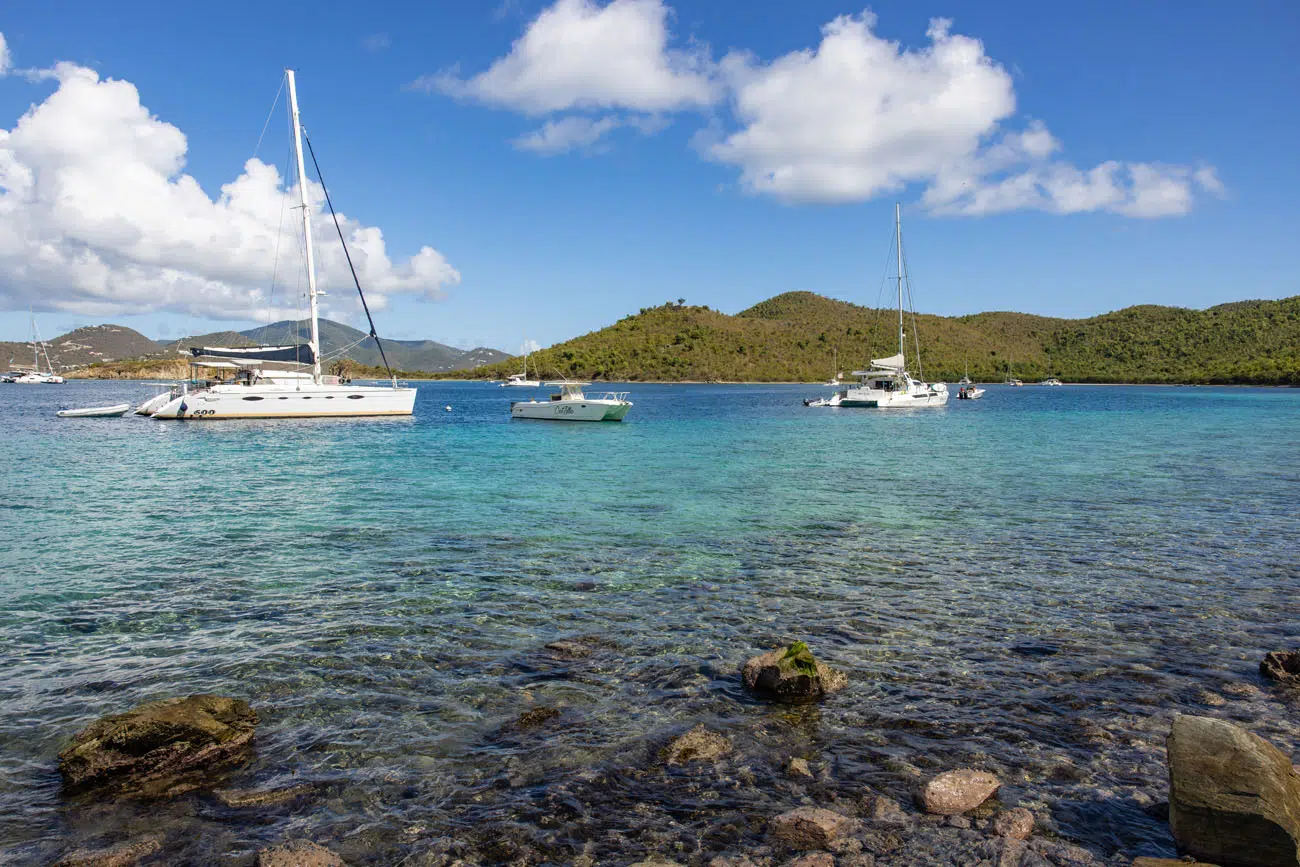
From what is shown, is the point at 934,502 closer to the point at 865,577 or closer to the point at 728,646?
the point at 865,577

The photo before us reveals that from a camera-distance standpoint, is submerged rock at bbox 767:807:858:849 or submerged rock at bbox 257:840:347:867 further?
submerged rock at bbox 767:807:858:849

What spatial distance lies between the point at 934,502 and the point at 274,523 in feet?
58.8

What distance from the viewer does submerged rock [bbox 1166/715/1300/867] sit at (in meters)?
4.88

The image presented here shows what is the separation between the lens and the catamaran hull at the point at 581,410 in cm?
5672

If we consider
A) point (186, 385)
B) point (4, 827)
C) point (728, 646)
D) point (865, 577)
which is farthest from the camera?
point (186, 385)

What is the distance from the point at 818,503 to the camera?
21.6 m

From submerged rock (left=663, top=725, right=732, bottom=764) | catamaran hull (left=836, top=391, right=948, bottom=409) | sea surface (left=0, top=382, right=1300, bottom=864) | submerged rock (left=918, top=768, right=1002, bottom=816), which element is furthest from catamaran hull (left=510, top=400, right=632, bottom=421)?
submerged rock (left=918, top=768, right=1002, bottom=816)

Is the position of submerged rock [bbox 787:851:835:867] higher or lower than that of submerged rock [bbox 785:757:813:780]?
higher

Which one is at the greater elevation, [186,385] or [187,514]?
[186,385]

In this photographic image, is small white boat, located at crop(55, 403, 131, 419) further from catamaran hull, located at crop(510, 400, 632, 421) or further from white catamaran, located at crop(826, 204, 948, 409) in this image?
white catamaran, located at crop(826, 204, 948, 409)

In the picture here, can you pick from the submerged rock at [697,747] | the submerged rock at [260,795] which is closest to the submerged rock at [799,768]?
the submerged rock at [697,747]

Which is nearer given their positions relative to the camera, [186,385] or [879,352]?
[186,385]

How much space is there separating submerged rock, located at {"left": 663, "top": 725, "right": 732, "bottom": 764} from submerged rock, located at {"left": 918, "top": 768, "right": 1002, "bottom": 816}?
5.83 ft

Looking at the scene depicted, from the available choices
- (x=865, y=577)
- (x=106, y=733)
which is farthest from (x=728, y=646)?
(x=106, y=733)
